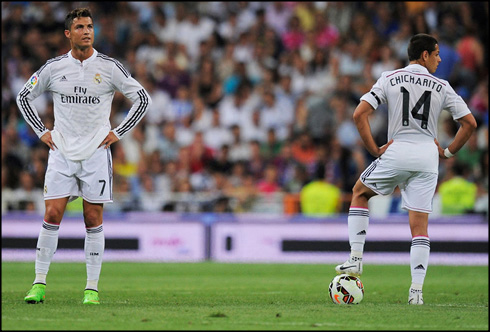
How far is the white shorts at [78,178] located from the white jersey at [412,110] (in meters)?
2.46

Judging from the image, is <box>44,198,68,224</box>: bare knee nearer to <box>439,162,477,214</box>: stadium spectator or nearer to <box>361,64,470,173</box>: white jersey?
<box>361,64,470,173</box>: white jersey

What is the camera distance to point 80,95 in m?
8.52

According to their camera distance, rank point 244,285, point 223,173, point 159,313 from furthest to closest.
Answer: point 223,173 → point 244,285 → point 159,313

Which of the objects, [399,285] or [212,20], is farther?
[212,20]

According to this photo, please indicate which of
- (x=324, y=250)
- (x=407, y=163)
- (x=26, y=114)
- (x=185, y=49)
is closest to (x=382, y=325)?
(x=407, y=163)

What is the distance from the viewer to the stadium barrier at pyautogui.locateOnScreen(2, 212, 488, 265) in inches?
653

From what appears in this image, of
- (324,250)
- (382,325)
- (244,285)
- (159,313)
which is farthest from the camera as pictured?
(324,250)

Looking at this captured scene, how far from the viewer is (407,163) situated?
28.1 feet

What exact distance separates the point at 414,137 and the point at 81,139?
9.92 feet

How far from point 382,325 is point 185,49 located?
625 inches

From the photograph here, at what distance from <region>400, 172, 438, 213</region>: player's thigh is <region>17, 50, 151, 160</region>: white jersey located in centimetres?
268

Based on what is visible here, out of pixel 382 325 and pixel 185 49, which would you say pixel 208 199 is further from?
pixel 382 325

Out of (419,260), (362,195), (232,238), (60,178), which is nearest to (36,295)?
(60,178)

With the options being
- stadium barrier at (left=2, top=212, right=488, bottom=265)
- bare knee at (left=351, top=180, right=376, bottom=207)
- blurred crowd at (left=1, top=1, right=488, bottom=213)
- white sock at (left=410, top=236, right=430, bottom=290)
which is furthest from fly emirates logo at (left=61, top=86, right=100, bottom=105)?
blurred crowd at (left=1, top=1, right=488, bottom=213)
